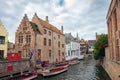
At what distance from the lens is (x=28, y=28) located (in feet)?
105

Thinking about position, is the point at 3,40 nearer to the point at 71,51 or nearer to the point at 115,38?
the point at 115,38

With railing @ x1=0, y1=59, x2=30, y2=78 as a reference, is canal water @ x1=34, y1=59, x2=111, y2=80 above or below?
below

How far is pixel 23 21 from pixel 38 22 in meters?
3.74

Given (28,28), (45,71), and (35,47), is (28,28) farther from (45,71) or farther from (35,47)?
(45,71)

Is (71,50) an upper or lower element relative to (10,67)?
upper

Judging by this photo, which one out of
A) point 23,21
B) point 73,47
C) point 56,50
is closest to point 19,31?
point 23,21

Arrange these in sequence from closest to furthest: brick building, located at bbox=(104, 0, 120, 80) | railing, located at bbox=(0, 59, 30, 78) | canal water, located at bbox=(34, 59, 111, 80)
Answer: brick building, located at bbox=(104, 0, 120, 80), railing, located at bbox=(0, 59, 30, 78), canal water, located at bbox=(34, 59, 111, 80)

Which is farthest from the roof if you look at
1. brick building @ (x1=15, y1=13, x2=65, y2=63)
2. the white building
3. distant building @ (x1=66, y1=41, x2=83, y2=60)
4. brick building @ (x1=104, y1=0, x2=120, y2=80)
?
distant building @ (x1=66, y1=41, x2=83, y2=60)

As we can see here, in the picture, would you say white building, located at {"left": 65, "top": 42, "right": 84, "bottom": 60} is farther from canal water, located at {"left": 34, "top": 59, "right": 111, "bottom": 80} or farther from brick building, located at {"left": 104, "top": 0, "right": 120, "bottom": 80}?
brick building, located at {"left": 104, "top": 0, "right": 120, "bottom": 80}

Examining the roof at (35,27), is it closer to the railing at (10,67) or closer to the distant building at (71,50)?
the railing at (10,67)

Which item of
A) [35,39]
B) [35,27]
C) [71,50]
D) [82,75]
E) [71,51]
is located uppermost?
[35,27]

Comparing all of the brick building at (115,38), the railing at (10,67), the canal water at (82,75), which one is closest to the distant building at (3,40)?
the railing at (10,67)

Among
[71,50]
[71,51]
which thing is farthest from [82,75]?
[71,51]

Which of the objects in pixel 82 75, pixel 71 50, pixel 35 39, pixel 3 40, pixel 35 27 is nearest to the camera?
pixel 82 75
